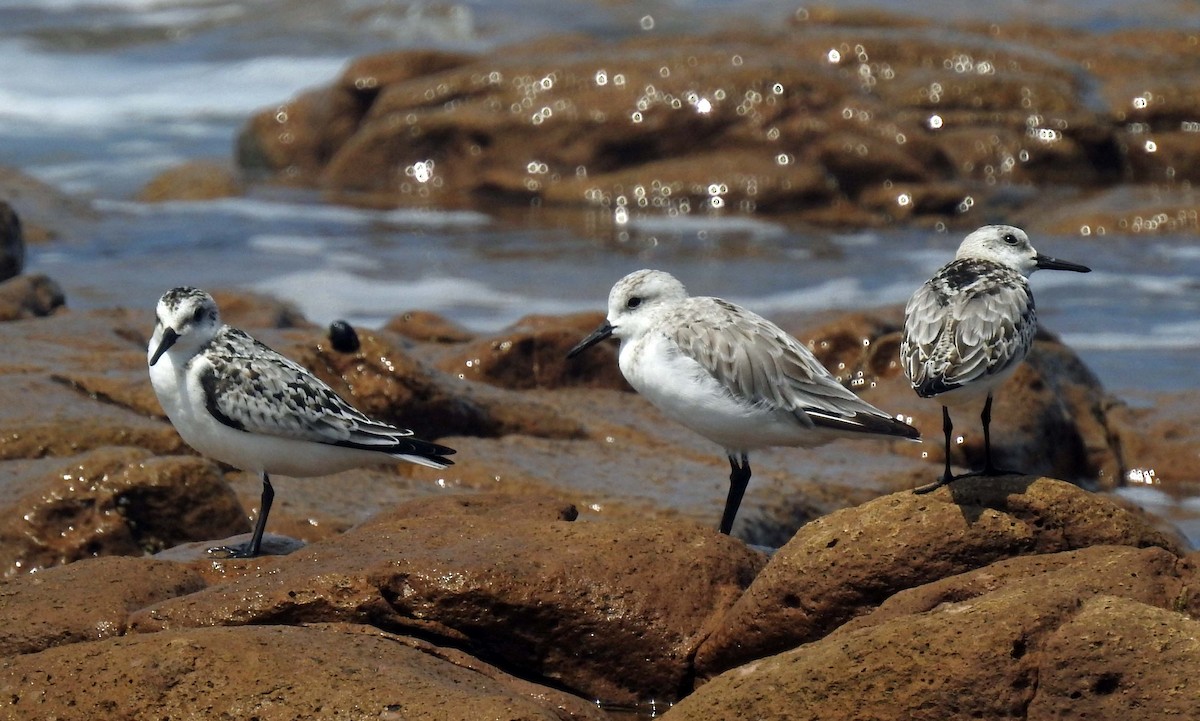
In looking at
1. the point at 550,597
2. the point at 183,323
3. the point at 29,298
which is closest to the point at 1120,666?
the point at 550,597

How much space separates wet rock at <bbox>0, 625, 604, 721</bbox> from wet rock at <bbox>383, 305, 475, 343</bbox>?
705cm

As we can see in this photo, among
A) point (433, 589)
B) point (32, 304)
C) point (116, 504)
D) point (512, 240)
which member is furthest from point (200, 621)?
point (512, 240)

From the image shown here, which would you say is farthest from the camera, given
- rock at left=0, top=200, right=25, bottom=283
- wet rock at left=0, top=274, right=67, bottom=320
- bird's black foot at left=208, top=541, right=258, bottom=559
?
rock at left=0, top=200, right=25, bottom=283

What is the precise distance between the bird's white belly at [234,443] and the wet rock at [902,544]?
85.7 inches

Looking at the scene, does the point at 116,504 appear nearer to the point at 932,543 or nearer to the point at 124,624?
the point at 124,624

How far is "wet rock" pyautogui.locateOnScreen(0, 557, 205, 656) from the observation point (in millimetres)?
6027

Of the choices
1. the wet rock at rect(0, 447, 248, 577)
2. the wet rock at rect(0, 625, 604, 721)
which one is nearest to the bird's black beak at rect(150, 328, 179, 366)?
the wet rock at rect(0, 447, 248, 577)

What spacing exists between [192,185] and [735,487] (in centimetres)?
1599

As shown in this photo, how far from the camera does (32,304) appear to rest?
12.3 meters

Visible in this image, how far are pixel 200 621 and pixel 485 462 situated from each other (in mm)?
3348

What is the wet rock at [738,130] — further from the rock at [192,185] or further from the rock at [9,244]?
the rock at [9,244]

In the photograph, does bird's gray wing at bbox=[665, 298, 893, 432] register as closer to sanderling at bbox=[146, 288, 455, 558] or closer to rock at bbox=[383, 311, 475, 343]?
sanderling at bbox=[146, 288, 455, 558]

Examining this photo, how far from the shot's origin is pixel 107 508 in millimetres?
7746

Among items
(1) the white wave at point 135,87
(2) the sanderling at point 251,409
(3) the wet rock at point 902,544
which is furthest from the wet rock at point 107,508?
(1) the white wave at point 135,87
